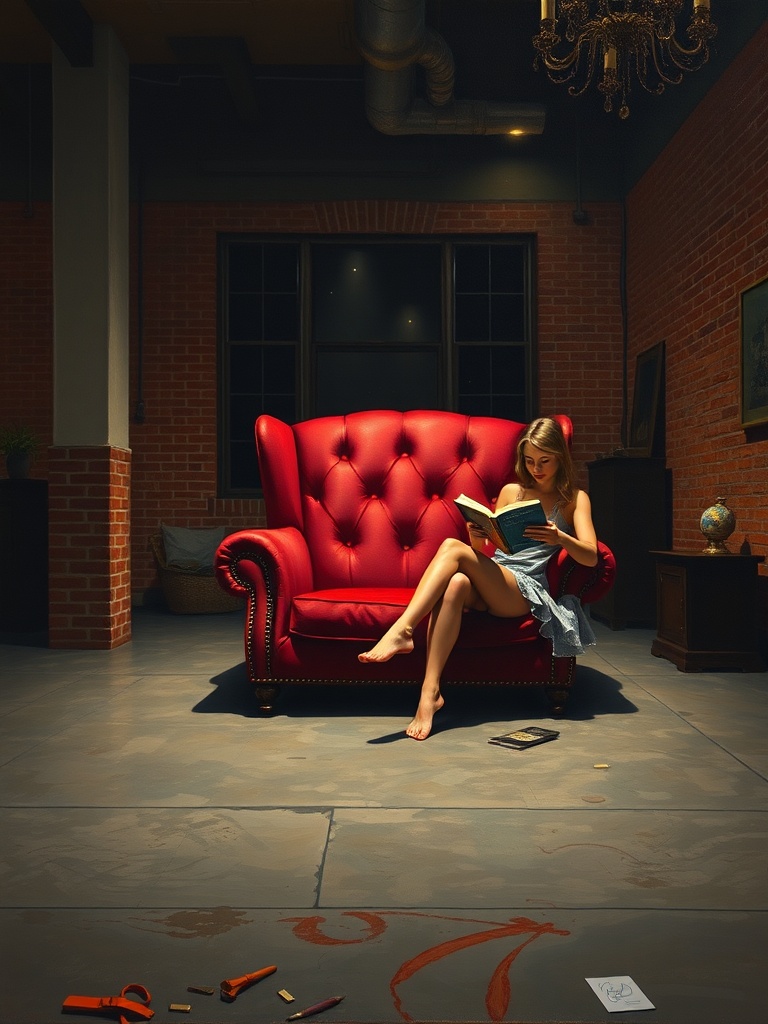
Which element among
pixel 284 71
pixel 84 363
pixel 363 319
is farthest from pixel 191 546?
pixel 284 71

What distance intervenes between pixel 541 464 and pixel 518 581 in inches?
18.1

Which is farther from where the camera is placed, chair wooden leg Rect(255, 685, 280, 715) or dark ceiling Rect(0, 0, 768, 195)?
dark ceiling Rect(0, 0, 768, 195)

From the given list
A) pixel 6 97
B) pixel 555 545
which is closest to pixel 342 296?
pixel 6 97

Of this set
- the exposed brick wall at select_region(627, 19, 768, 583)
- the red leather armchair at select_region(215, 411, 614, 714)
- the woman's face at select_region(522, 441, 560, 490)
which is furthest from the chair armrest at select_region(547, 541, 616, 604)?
the exposed brick wall at select_region(627, 19, 768, 583)

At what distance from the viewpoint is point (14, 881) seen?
74.7 inches

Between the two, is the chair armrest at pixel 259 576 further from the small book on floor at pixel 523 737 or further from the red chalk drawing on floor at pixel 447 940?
the red chalk drawing on floor at pixel 447 940

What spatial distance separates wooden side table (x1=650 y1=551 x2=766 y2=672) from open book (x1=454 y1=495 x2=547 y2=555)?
159 centimetres

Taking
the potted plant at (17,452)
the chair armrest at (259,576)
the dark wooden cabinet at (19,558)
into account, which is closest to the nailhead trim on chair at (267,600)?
the chair armrest at (259,576)

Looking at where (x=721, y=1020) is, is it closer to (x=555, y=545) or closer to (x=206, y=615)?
(x=555, y=545)

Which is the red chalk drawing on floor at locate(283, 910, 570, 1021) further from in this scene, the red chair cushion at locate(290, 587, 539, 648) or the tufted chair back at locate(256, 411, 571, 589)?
the tufted chair back at locate(256, 411, 571, 589)

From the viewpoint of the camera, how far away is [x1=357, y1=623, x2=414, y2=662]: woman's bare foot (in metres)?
3.23

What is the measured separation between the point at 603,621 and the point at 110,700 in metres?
3.80

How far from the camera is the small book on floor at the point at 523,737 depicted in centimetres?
304

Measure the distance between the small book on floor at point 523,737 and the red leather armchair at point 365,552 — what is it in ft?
1.04
